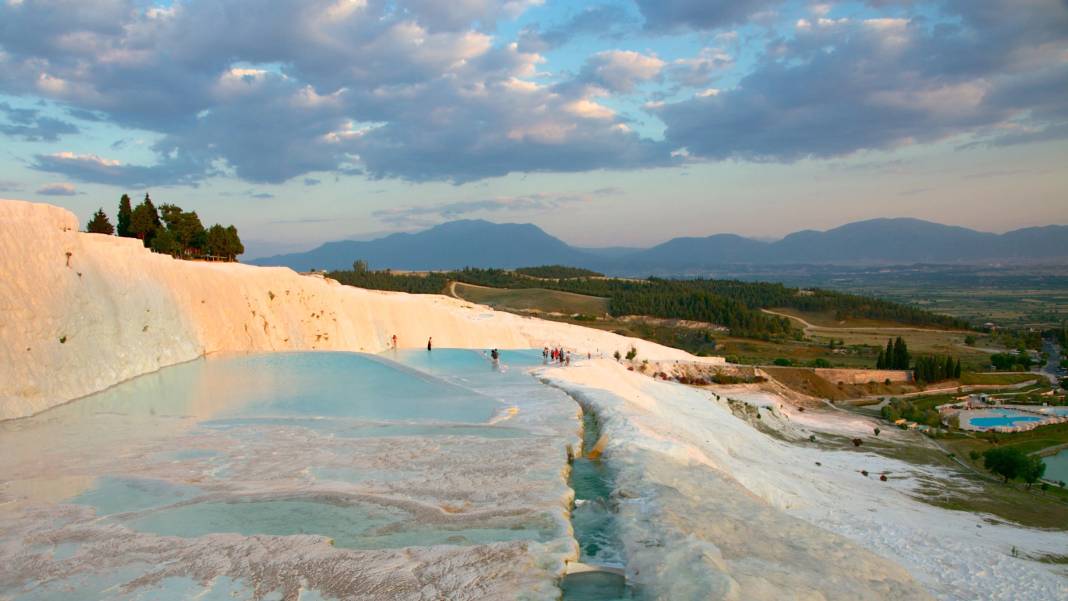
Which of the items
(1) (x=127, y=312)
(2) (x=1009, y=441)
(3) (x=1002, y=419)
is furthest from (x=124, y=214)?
(3) (x=1002, y=419)

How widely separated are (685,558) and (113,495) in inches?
326

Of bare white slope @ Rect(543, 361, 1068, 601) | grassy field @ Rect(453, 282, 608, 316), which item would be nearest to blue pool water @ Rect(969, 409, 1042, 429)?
bare white slope @ Rect(543, 361, 1068, 601)

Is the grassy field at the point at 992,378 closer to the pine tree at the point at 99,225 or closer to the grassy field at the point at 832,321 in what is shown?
the grassy field at the point at 832,321

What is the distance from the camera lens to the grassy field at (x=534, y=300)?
108 metres

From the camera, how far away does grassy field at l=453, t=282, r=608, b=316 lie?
107750mm

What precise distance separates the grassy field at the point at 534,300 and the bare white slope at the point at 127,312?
7103 cm

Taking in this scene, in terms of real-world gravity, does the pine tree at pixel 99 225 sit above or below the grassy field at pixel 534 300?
above

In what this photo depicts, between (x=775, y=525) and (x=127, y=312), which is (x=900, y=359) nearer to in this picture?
(x=775, y=525)

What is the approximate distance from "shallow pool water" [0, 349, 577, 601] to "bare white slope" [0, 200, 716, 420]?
1296mm

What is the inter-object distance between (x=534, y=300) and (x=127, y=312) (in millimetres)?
94304

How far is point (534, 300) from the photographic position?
11394 centimetres

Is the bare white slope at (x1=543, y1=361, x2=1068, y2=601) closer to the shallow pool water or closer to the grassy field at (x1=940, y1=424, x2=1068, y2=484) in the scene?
the shallow pool water

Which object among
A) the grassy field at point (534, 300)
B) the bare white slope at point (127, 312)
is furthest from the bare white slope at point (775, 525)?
the grassy field at point (534, 300)

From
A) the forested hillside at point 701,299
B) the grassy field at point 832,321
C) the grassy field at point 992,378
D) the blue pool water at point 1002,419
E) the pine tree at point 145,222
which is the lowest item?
the blue pool water at point 1002,419
